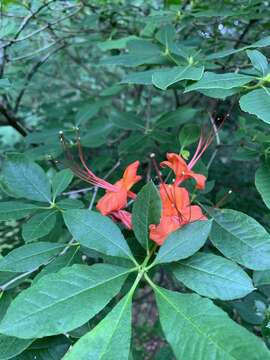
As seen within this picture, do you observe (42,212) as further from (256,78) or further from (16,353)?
(256,78)

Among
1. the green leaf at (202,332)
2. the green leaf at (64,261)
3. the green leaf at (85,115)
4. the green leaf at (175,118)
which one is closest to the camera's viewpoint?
the green leaf at (202,332)

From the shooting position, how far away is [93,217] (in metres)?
0.75

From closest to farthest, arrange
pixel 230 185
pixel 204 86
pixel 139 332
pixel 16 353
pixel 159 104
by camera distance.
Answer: pixel 16 353 < pixel 204 86 < pixel 230 185 < pixel 139 332 < pixel 159 104

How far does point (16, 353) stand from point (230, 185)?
118cm

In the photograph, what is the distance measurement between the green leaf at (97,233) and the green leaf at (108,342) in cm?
12

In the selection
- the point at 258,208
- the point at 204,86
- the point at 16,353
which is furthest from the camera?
the point at 258,208

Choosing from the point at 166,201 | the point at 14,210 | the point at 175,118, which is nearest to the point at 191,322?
the point at 166,201

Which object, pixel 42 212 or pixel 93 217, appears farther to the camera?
pixel 42 212

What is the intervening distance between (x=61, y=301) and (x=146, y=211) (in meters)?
0.18

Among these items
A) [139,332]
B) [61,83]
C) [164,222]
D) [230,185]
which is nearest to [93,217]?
[164,222]

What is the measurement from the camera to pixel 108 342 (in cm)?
59

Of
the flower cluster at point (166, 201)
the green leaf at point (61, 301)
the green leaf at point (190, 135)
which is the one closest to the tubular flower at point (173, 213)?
the flower cluster at point (166, 201)

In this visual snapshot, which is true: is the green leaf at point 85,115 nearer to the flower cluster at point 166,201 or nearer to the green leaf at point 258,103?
the flower cluster at point 166,201

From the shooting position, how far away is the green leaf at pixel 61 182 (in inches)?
39.2
